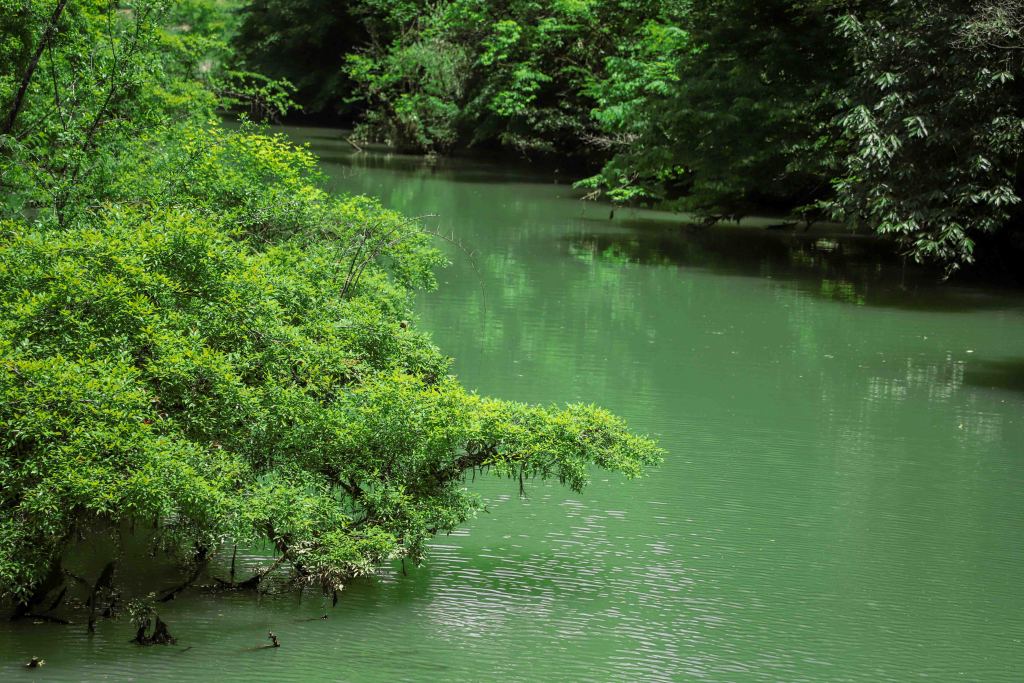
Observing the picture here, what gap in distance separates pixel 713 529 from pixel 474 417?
2.24 metres

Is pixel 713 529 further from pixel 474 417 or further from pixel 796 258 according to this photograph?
pixel 796 258

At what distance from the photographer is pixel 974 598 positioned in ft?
24.3

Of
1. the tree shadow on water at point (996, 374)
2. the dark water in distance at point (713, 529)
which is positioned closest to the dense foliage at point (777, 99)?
the dark water in distance at point (713, 529)

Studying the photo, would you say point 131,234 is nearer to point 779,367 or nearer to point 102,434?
point 102,434

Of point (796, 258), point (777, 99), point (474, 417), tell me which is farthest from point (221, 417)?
point (796, 258)

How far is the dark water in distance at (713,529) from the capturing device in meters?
6.30

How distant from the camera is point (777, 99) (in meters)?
20.0

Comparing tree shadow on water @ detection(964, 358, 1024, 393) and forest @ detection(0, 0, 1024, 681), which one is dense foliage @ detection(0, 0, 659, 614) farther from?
tree shadow on water @ detection(964, 358, 1024, 393)

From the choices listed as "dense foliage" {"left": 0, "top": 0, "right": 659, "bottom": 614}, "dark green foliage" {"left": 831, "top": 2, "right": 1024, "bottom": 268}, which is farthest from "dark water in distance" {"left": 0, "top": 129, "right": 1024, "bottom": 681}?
"dark green foliage" {"left": 831, "top": 2, "right": 1024, "bottom": 268}

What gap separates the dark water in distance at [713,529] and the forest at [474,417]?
0.10 ft

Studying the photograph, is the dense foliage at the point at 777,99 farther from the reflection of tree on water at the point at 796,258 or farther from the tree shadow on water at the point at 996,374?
the tree shadow on water at the point at 996,374

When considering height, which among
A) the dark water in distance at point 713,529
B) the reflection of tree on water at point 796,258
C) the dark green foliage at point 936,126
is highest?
the dark green foliage at point 936,126

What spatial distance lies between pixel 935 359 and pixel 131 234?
30.0ft

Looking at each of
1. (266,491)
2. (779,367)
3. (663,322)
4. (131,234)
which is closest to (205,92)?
(663,322)
